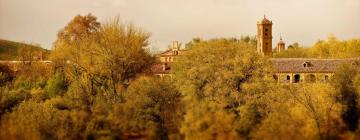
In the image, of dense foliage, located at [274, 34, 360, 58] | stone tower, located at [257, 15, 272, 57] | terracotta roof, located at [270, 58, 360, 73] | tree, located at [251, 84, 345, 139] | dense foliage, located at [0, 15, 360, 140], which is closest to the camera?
tree, located at [251, 84, 345, 139]

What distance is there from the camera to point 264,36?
7462 centimetres

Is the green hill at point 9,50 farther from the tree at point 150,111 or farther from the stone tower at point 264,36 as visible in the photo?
the stone tower at point 264,36

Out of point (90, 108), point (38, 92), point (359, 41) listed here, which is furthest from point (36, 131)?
point (359, 41)

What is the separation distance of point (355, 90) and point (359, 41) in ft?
117

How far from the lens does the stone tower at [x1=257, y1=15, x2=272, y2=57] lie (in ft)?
242

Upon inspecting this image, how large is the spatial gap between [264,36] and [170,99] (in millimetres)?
43607

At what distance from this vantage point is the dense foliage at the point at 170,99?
2948cm

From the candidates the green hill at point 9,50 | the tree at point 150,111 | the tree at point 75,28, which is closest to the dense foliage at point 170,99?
the tree at point 150,111

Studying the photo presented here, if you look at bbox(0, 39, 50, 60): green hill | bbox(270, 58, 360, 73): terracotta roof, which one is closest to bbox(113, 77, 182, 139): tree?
bbox(270, 58, 360, 73): terracotta roof

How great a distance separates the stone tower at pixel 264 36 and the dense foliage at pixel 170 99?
36179mm

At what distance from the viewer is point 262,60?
3481 cm

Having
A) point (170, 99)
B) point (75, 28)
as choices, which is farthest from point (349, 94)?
point (75, 28)

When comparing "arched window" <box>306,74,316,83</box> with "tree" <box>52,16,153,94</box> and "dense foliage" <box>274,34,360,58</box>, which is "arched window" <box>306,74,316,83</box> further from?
"tree" <box>52,16,153,94</box>

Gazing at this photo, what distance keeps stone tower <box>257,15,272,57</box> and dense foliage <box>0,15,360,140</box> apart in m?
36.2
